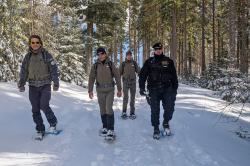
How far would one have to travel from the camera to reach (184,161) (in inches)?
299

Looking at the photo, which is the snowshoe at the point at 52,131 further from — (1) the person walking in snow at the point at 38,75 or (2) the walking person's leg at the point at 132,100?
(2) the walking person's leg at the point at 132,100

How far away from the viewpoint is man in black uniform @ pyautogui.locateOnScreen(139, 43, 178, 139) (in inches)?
363

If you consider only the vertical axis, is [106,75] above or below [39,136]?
above

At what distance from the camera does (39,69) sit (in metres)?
8.98

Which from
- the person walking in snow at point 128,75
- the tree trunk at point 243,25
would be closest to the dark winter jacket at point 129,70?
the person walking in snow at point 128,75

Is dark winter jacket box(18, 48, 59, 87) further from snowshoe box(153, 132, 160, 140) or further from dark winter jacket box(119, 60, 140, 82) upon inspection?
dark winter jacket box(119, 60, 140, 82)

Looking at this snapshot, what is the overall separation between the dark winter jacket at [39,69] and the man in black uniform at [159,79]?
2.07 m

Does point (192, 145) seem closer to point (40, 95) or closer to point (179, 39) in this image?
point (40, 95)

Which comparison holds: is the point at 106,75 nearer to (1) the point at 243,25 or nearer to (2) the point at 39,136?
(2) the point at 39,136

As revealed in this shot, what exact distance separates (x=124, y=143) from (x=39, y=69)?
258 centimetres

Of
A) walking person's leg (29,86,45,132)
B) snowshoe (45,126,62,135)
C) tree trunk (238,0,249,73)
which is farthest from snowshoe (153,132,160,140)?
tree trunk (238,0,249,73)

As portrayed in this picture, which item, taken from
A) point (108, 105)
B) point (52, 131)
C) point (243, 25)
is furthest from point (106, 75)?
point (243, 25)

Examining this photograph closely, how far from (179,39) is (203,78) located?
66.7 ft

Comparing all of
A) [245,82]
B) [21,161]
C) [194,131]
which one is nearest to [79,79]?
[245,82]
